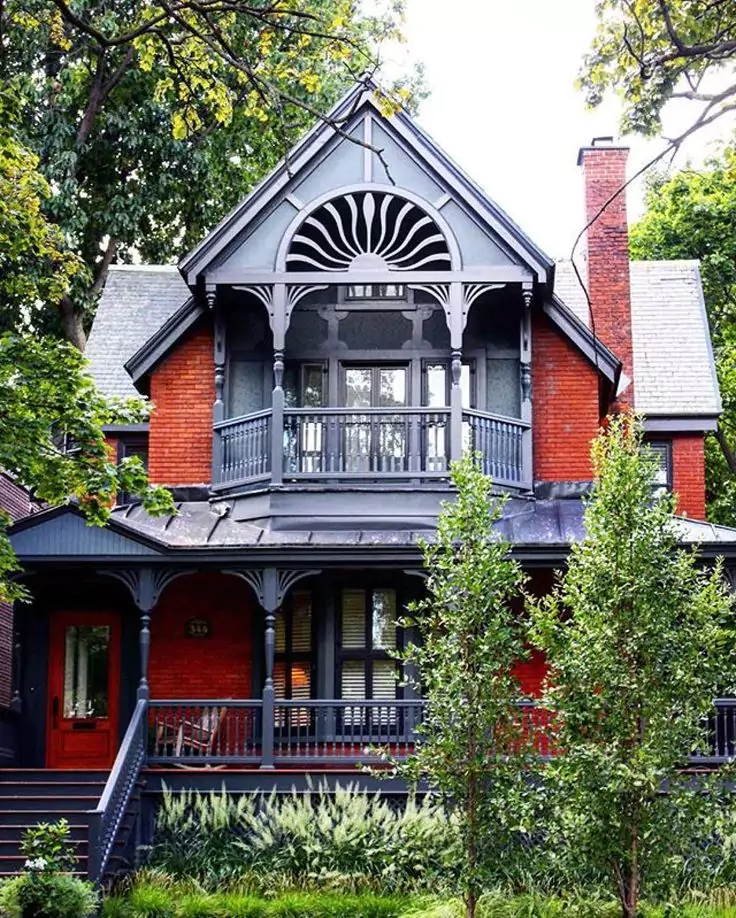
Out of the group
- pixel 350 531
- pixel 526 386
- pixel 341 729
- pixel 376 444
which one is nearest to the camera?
pixel 341 729

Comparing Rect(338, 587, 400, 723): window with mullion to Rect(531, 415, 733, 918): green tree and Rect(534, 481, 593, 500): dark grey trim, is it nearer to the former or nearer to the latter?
Rect(534, 481, 593, 500): dark grey trim

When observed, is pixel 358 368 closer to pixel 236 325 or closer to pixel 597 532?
pixel 236 325

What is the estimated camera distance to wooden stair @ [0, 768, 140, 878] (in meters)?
Answer: 16.5

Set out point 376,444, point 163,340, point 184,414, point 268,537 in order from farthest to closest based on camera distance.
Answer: point 184,414
point 163,340
point 376,444
point 268,537

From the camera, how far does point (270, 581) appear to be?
761 inches

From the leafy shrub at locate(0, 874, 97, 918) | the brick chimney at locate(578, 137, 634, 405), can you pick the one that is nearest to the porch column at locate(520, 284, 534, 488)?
the brick chimney at locate(578, 137, 634, 405)

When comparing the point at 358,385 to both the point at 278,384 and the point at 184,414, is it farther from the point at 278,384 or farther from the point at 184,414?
the point at 184,414

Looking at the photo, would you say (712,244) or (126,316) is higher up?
(712,244)

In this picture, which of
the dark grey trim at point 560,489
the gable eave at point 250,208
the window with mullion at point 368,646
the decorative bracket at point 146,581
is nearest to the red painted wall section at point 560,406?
Answer: the dark grey trim at point 560,489

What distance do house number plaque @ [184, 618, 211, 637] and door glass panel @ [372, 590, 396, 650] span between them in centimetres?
228

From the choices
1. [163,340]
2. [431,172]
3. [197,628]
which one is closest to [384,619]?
[197,628]

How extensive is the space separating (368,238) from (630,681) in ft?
30.9

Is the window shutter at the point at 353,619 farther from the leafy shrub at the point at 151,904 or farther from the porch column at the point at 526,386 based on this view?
the leafy shrub at the point at 151,904

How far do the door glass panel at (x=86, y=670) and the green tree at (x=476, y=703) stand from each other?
8.26 metres
